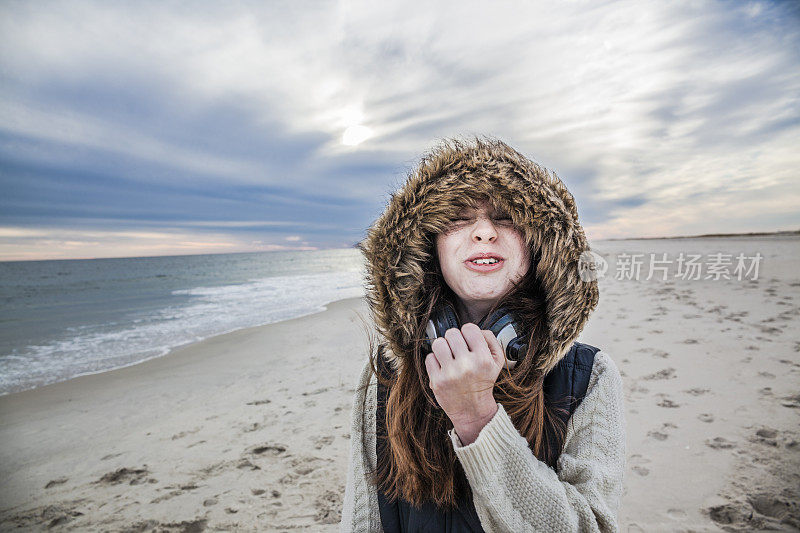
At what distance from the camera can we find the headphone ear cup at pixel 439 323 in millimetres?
1438

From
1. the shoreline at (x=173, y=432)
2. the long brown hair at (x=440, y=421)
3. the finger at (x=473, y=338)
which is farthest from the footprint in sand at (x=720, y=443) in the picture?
the finger at (x=473, y=338)

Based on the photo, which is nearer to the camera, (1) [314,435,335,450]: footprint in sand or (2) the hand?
(2) the hand

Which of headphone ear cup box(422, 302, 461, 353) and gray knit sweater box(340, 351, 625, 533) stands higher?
headphone ear cup box(422, 302, 461, 353)

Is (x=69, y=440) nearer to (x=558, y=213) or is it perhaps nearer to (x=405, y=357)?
(x=405, y=357)

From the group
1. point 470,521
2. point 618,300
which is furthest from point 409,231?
point 618,300

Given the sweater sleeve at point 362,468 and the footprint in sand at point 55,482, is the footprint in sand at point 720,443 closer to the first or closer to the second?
the sweater sleeve at point 362,468

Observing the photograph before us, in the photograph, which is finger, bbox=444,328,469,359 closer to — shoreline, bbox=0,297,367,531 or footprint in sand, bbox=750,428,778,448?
shoreline, bbox=0,297,367,531

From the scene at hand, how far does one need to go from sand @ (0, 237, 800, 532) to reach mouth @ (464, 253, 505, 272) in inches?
19.5

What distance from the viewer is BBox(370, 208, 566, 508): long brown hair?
4.30 ft

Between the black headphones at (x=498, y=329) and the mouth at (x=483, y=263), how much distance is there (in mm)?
165

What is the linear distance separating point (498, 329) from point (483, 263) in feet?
0.84

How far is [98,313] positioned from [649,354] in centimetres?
1633

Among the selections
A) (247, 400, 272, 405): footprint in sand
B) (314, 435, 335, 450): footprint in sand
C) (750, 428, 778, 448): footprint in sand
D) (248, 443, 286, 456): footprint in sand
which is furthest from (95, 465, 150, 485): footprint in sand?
(750, 428, 778, 448): footprint in sand

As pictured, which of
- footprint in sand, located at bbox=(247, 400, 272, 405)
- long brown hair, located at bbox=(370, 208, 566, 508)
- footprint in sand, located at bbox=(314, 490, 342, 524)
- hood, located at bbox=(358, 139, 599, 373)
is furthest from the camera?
footprint in sand, located at bbox=(247, 400, 272, 405)
